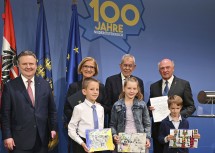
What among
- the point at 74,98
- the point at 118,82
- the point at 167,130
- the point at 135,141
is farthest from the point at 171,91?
the point at 74,98

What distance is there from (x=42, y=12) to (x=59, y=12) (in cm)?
52

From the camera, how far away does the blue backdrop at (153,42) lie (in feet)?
16.7

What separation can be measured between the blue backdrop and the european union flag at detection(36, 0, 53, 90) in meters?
0.30

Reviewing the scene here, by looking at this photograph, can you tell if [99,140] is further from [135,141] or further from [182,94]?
[182,94]

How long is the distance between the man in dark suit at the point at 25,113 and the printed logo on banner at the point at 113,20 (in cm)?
197

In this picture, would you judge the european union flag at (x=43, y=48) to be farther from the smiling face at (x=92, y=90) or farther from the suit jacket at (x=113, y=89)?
the smiling face at (x=92, y=90)

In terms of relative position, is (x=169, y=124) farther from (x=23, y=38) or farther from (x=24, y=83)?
(x=23, y=38)

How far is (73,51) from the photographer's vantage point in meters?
4.82

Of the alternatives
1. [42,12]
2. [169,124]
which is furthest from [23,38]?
[169,124]

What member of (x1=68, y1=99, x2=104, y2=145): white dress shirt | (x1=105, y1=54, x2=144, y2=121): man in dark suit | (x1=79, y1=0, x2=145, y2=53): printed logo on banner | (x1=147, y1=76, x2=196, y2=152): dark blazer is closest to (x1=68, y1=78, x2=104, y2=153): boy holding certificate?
(x1=68, y1=99, x2=104, y2=145): white dress shirt

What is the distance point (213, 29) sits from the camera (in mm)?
6145

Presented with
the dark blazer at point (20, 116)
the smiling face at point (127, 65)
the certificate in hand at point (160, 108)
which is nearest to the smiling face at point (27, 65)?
the dark blazer at point (20, 116)

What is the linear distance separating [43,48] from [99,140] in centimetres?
189

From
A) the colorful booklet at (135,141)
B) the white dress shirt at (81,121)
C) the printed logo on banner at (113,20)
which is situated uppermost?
the printed logo on banner at (113,20)
